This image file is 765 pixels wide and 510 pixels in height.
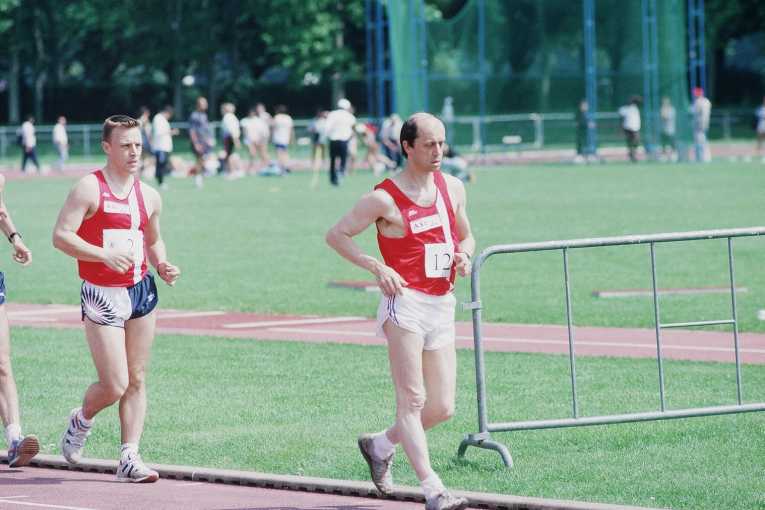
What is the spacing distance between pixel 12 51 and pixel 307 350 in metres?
60.8

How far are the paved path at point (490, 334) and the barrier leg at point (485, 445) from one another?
4279mm

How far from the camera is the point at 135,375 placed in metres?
8.61

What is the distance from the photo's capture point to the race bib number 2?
7.62 m

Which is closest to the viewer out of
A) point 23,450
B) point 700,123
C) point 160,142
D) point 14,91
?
point 23,450

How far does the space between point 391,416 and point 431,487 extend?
2822 mm

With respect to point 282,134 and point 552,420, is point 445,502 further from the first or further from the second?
point 282,134

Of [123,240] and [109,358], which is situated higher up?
[123,240]

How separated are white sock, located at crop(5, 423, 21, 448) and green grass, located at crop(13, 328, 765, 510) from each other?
1.54ft

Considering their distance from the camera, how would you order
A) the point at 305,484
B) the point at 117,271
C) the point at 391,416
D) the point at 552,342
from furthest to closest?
the point at 552,342
the point at 391,416
the point at 117,271
the point at 305,484

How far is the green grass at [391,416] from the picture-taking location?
8141 mm

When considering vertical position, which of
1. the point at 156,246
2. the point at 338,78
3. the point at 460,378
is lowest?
the point at 460,378

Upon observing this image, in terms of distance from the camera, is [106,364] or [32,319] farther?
[32,319]

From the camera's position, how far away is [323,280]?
1856cm

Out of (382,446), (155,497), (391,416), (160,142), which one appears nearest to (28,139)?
(160,142)
